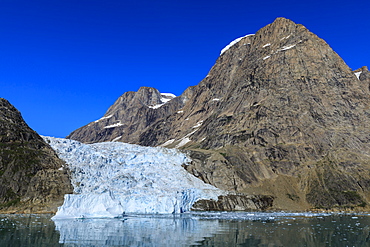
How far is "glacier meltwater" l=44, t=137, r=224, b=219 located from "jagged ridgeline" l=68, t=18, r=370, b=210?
12237 millimetres

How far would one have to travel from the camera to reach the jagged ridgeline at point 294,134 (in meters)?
121

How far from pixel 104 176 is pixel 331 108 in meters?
115

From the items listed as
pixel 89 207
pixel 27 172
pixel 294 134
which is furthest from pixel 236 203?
pixel 27 172

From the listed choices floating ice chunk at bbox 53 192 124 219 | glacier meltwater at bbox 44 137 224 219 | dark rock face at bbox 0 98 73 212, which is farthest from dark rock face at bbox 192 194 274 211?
dark rock face at bbox 0 98 73 212

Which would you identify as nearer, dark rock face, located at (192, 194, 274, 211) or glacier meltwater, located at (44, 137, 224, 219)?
glacier meltwater, located at (44, 137, 224, 219)

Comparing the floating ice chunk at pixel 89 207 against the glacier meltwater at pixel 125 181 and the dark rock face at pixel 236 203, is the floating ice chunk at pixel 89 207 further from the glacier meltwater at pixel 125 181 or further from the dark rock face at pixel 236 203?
the dark rock face at pixel 236 203

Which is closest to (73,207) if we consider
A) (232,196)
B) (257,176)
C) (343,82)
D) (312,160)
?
(232,196)

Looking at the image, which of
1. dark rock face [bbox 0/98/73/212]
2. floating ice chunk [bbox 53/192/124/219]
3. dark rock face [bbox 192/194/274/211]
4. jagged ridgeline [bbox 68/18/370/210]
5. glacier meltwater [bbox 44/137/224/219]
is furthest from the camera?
jagged ridgeline [bbox 68/18/370/210]

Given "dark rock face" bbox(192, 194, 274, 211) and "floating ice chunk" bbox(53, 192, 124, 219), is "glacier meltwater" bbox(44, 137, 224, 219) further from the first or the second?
"dark rock face" bbox(192, 194, 274, 211)

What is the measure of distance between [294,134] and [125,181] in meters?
87.2

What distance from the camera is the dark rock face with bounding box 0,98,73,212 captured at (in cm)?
8212

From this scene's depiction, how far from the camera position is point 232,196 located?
107625mm

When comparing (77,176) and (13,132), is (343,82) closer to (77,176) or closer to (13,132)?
(77,176)

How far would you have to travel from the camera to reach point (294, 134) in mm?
150125
